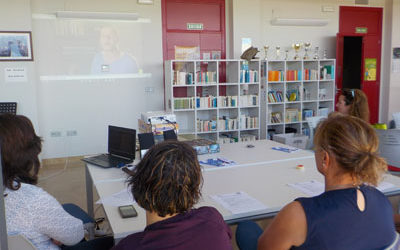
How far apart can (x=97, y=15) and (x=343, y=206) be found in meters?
5.48

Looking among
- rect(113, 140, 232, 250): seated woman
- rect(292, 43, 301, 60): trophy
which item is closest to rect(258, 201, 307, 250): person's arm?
rect(113, 140, 232, 250): seated woman

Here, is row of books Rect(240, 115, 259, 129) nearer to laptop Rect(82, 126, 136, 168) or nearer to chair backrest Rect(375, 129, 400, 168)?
chair backrest Rect(375, 129, 400, 168)

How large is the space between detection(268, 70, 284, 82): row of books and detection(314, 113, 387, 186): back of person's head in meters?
5.35

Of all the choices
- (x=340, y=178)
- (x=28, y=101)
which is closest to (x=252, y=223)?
(x=340, y=178)

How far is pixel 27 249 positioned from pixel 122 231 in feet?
1.40

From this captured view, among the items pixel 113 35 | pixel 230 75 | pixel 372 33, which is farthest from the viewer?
pixel 372 33

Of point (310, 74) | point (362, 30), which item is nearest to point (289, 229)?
point (310, 74)

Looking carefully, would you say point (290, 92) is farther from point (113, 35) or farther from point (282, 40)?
point (113, 35)

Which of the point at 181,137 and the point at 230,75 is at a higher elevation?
the point at 230,75

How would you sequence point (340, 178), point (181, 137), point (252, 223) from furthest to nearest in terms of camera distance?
point (181, 137), point (252, 223), point (340, 178)

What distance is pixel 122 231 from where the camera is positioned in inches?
68.6

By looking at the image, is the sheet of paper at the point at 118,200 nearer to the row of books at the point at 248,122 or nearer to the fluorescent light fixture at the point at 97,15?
the fluorescent light fixture at the point at 97,15

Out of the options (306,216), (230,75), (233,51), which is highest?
(233,51)

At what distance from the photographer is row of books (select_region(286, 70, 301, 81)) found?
680 centimetres
